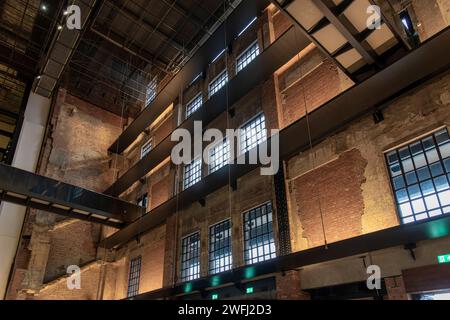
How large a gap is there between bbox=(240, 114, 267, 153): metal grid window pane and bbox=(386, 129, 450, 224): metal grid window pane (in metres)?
5.09

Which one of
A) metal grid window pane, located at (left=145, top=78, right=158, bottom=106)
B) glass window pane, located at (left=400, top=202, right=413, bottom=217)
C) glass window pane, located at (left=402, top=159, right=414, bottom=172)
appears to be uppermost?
metal grid window pane, located at (left=145, top=78, right=158, bottom=106)

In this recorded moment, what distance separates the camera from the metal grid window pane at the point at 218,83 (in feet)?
51.6

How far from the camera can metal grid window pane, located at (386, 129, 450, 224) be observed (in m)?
7.43

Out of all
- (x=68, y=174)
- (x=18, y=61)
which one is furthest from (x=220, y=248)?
(x=18, y=61)

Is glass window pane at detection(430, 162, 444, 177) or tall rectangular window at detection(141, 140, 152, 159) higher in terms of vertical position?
tall rectangular window at detection(141, 140, 152, 159)

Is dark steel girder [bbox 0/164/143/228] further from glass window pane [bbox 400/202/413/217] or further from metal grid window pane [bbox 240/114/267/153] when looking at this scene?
glass window pane [bbox 400/202/413/217]

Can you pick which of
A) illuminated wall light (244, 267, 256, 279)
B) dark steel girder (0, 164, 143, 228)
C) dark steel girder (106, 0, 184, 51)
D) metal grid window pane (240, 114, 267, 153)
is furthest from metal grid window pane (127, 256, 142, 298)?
dark steel girder (106, 0, 184, 51)

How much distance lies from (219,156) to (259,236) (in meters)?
4.34

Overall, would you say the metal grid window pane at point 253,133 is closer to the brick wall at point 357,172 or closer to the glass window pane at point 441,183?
the brick wall at point 357,172

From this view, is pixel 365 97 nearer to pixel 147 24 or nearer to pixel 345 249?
pixel 345 249

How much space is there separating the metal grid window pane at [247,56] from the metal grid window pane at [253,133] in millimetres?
2708

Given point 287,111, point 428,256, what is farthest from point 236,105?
point 428,256

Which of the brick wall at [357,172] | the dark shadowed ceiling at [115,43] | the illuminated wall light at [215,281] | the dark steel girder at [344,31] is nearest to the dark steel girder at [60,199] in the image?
the dark shadowed ceiling at [115,43]

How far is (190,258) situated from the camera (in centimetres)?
1420
